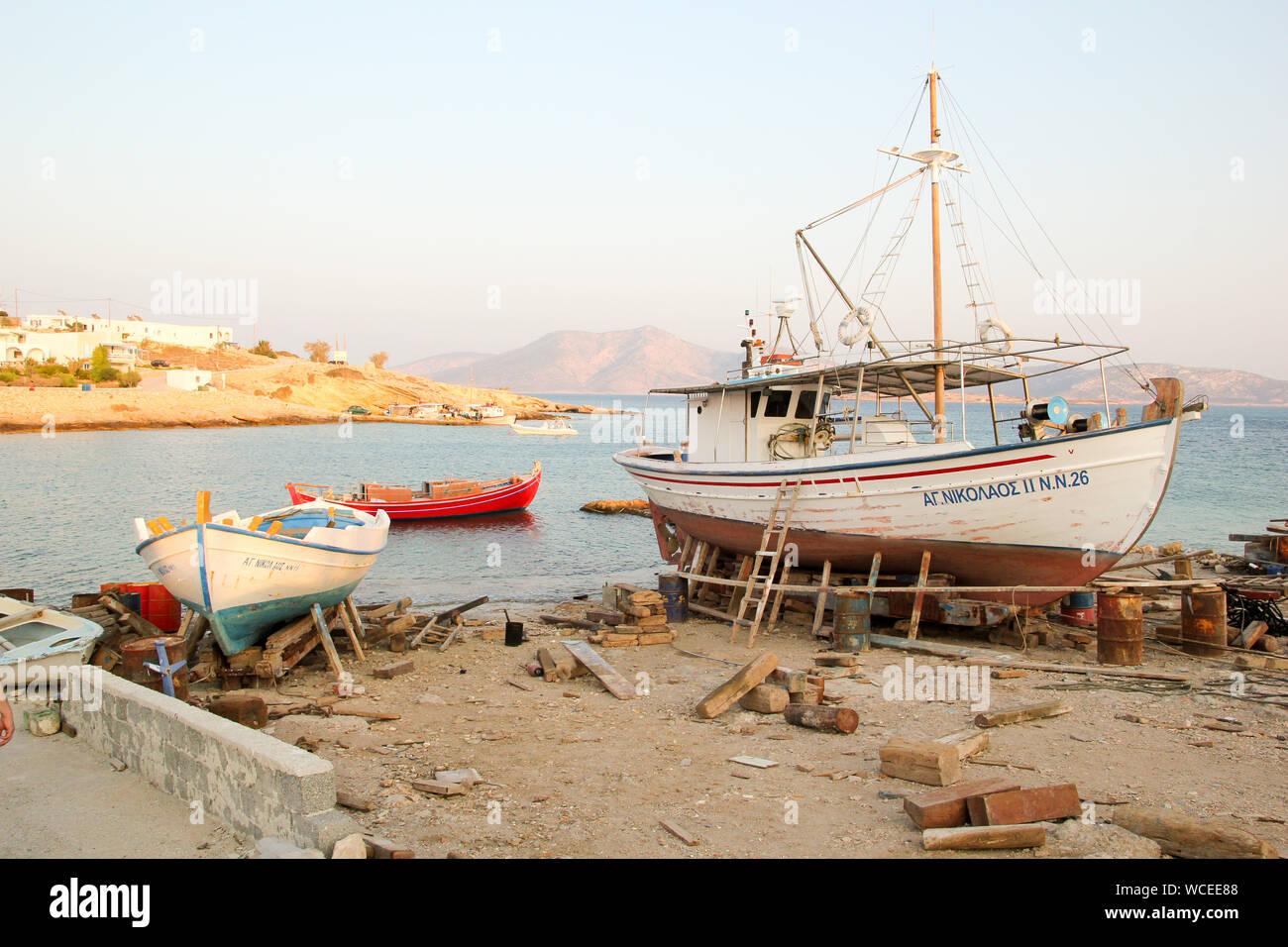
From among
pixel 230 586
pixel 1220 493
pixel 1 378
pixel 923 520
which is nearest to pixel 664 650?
pixel 923 520

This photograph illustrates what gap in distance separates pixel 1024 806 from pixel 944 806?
1.76 feet

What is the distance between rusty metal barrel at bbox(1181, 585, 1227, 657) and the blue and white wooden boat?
11762 millimetres

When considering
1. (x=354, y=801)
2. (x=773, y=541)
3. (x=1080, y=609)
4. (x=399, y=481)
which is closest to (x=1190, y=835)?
(x=354, y=801)

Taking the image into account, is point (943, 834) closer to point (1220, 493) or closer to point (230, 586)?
point (230, 586)

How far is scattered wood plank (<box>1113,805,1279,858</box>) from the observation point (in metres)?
5.17

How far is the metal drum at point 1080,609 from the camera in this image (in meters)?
13.2

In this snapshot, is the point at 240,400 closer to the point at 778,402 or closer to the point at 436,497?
the point at 436,497

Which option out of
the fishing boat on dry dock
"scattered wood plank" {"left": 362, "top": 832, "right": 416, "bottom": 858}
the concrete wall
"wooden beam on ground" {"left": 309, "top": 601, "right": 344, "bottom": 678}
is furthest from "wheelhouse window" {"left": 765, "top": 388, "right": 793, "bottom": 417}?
"scattered wood plank" {"left": 362, "top": 832, "right": 416, "bottom": 858}

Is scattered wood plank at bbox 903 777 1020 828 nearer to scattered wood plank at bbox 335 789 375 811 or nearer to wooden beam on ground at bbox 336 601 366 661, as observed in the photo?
scattered wood plank at bbox 335 789 375 811

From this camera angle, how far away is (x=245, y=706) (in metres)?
8.36

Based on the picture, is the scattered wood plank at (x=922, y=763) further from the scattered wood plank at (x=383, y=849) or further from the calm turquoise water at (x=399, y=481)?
the calm turquoise water at (x=399, y=481)

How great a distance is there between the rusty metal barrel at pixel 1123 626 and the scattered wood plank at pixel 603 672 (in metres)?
6.22

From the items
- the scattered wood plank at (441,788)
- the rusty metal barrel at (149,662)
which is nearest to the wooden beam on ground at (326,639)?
the rusty metal barrel at (149,662)
